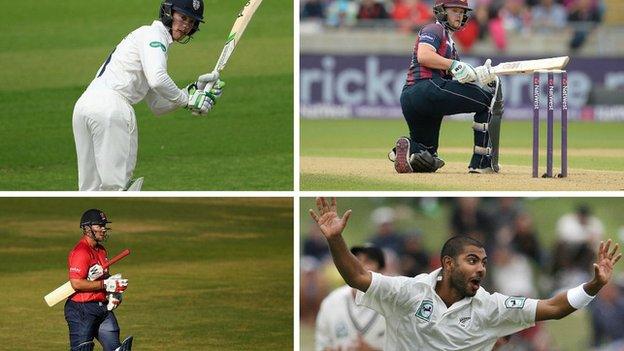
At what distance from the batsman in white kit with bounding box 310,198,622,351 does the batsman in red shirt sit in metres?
1.92

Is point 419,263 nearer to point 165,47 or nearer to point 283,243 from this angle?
point 283,243

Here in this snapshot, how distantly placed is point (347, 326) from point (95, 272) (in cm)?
152

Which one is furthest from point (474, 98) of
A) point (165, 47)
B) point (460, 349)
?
point (460, 349)

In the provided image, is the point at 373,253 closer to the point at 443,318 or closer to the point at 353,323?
the point at 353,323

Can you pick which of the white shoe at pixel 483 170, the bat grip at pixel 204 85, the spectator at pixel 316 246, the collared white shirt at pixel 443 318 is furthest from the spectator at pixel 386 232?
the collared white shirt at pixel 443 318

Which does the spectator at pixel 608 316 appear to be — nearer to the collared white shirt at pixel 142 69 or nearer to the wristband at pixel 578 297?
the wristband at pixel 578 297

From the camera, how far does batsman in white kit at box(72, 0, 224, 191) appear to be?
27.4 ft

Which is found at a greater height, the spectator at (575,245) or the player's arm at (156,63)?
the player's arm at (156,63)

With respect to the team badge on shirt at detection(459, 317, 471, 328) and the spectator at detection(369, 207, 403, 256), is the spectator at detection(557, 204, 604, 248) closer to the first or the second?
the spectator at detection(369, 207, 403, 256)

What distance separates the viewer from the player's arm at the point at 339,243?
615 cm

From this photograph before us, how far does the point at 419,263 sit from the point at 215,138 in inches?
169

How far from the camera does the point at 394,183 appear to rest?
9.63 m

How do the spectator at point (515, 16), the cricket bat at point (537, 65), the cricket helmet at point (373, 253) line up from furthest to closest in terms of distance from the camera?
the spectator at point (515, 16)
the cricket bat at point (537, 65)
the cricket helmet at point (373, 253)

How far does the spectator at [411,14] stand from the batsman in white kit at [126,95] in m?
→ 13.6
